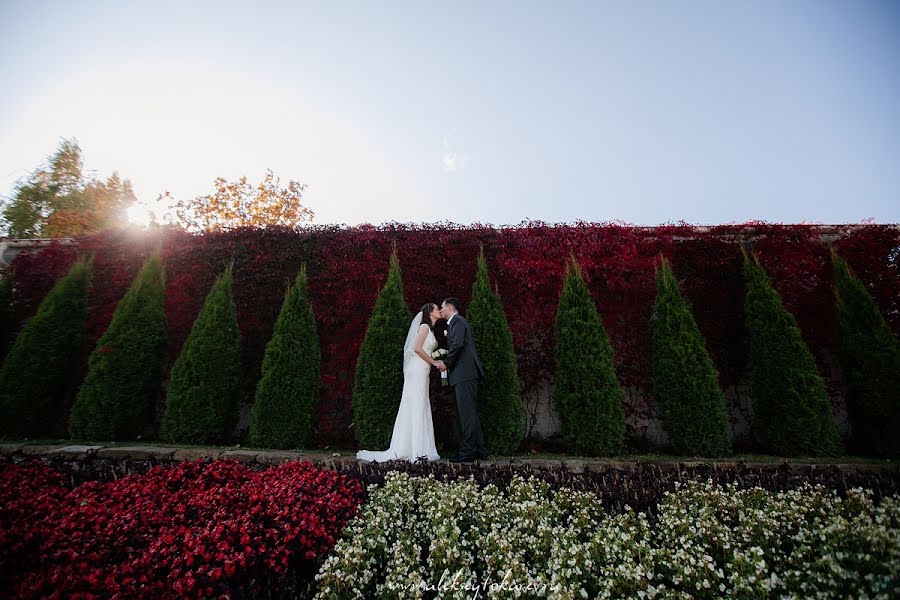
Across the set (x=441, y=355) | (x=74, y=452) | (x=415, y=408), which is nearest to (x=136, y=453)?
(x=74, y=452)

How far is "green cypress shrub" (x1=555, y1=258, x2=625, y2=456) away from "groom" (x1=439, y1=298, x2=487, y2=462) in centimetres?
128

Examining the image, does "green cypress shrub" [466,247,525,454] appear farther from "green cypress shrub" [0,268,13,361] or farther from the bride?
"green cypress shrub" [0,268,13,361]

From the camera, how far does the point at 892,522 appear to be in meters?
2.34

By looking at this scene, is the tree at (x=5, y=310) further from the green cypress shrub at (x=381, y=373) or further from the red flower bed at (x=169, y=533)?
the green cypress shrub at (x=381, y=373)

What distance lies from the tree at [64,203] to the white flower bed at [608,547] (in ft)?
67.2

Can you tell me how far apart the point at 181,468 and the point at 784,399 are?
7.31 m

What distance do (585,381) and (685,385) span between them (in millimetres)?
1361

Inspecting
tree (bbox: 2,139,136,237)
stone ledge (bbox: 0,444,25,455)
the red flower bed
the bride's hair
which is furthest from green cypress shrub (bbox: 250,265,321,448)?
tree (bbox: 2,139,136,237)

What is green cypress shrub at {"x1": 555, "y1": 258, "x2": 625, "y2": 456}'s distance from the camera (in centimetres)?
541

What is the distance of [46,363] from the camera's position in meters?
6.58

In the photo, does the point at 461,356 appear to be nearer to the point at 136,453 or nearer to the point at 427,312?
the point at 427,312

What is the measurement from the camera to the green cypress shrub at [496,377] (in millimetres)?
5531

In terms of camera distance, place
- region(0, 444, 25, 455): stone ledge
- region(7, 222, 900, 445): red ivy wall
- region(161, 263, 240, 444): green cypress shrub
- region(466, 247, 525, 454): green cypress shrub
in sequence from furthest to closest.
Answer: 1. region(7, 222, 900, 445): red ivy wall
2. region(161, 263, 240, 444): green cypress shrub
3. region(466, 247, 525, 454): green cypress shrub
4. region(0, 444, 25, 455): stone ledge

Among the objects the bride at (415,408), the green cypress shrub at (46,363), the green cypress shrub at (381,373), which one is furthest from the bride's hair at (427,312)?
the green cypress shrub at (46,363)
